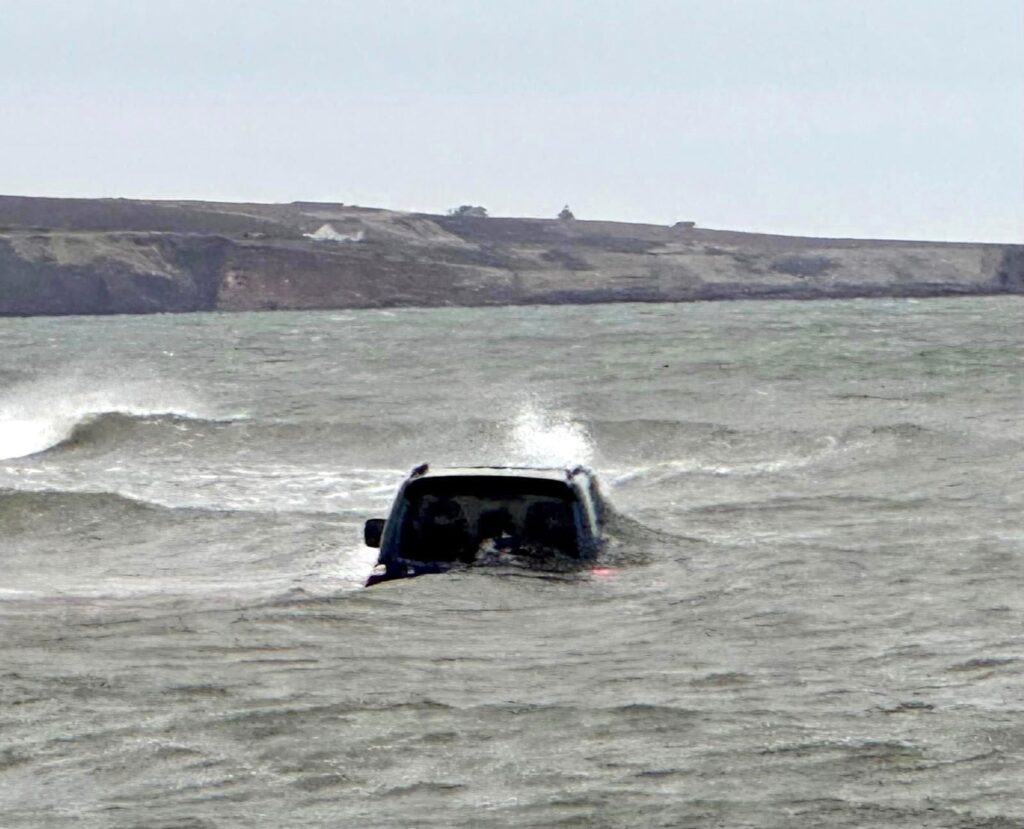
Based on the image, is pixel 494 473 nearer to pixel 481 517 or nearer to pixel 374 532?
pixel 481 517

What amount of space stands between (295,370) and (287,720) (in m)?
47.1

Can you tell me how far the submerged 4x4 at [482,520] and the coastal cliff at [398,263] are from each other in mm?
96946

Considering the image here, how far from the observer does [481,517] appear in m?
14.0

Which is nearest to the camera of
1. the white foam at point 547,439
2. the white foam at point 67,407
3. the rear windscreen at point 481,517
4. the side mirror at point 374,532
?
the rear windscreen at point 481,517

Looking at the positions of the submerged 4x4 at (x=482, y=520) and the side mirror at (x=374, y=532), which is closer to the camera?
the submerged 4x4 at (x=482, y=520)

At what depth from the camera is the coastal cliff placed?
113m

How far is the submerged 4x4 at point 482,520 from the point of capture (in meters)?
13.8

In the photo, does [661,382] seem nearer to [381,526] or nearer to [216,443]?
[216,443]

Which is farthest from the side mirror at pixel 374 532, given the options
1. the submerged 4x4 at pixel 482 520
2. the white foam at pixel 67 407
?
the white foam at pixel 67 407

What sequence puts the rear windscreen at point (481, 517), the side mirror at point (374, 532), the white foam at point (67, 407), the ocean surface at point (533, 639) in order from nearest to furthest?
the ocean surface at point (533, 639)
the rear windscreen at point (481, 517)
the side mirror at point (374, 532)
the white foam at point (67, 407)

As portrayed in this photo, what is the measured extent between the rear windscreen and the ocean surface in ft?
0.81

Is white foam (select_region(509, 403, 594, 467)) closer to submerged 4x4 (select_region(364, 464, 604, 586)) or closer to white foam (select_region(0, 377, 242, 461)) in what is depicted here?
white foam (select_region(0, 377, 242, 461))

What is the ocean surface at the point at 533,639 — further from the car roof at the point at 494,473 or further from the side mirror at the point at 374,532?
the car roof at the point at 494,473

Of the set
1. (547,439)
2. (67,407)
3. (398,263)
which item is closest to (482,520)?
(547,439)
